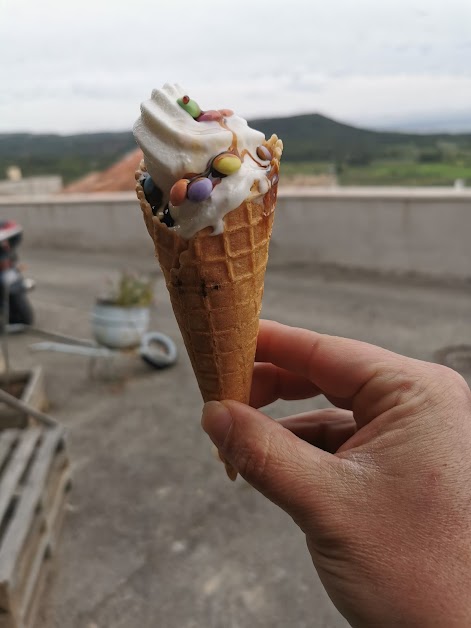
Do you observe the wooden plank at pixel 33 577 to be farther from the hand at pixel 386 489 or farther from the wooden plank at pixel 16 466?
the hand at pixel 386 489

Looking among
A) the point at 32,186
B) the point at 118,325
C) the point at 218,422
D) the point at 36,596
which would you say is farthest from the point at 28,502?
the point at 32,186

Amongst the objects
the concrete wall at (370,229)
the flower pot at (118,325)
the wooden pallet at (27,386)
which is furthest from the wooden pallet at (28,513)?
the concrete wall at (370,229)

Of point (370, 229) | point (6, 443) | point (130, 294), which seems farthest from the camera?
point (370, 229)

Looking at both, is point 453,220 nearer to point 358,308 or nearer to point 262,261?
point 358,308

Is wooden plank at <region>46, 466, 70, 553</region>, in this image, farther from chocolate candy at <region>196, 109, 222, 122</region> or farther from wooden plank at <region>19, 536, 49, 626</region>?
chocolate candy at <region>196, 109, 222, 122</region>

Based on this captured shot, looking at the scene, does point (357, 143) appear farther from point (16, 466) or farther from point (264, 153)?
point (264, 153)

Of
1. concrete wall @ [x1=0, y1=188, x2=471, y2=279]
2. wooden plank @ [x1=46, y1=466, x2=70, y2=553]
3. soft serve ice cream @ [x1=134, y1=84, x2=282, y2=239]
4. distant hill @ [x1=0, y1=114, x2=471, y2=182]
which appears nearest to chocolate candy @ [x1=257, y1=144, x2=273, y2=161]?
soft serve ice cream @ [x1=134, y1=84, x2=282, y2=239]
